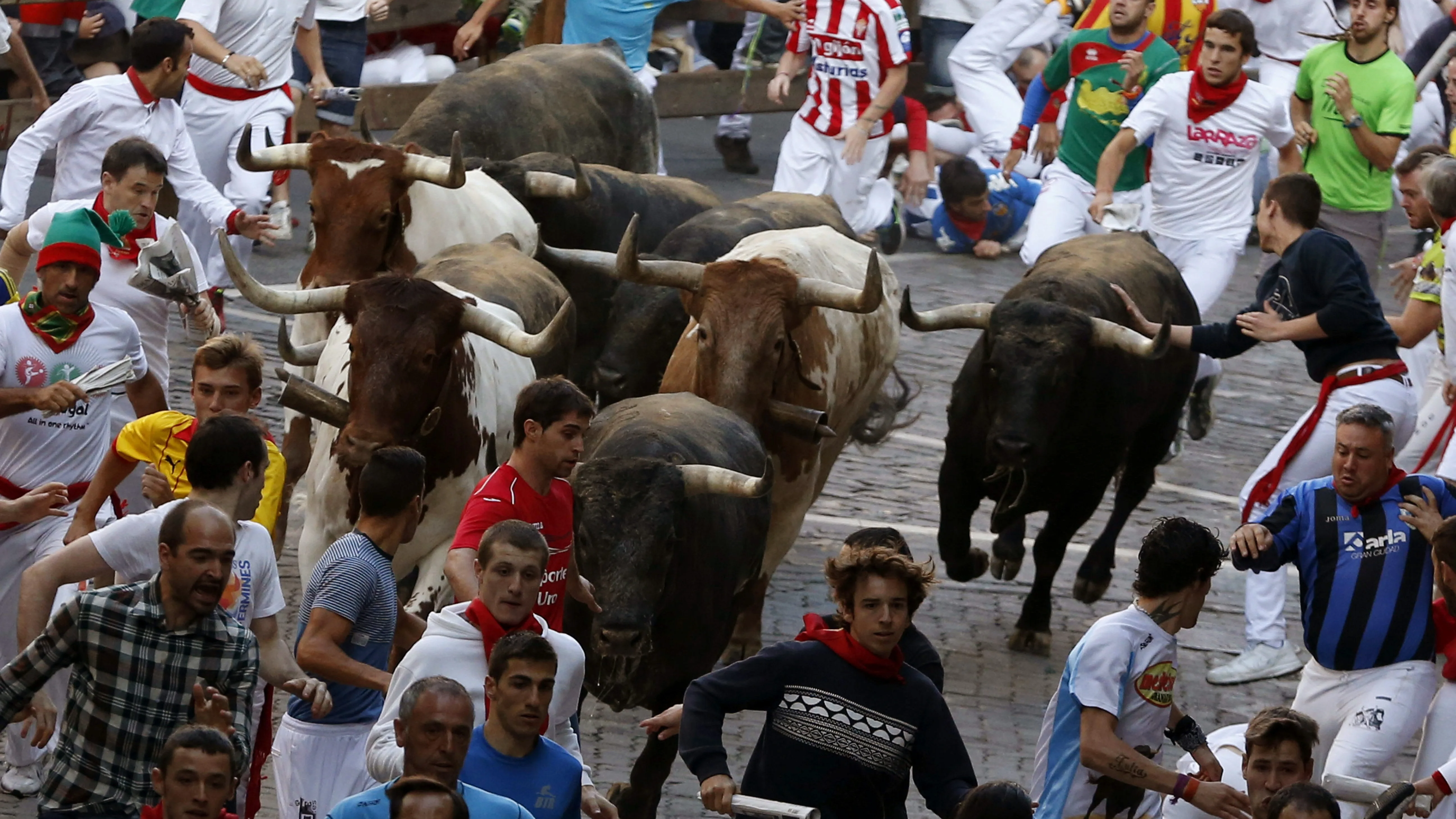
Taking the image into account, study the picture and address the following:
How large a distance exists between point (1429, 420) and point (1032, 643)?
2.35 meters

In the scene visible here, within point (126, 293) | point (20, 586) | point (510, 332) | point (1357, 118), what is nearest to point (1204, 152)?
point (1357, 118)

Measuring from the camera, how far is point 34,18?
14.9 metres

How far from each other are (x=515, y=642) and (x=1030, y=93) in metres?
10.7

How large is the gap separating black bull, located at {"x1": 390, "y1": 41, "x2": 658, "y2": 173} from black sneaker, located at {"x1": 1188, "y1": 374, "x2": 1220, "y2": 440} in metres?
3.82

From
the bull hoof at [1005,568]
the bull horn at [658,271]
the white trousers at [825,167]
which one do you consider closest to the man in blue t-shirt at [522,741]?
the bull horn at [658,271]

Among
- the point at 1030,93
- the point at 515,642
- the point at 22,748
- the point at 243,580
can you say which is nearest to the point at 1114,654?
the point at 515,642

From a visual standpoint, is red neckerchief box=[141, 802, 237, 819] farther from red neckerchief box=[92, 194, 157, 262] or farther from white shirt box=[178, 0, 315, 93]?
white shirt box=[178, 0, 315, 93]

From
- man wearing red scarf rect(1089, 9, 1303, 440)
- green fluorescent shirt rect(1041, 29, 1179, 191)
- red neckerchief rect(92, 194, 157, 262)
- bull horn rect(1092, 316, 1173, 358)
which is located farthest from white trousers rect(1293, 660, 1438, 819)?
green fluorescent shirt rect(1041, 29, 1179, 191)

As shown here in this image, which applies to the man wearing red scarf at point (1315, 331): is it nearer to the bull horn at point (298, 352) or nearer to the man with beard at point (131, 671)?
the bull horn at point (298, 352)

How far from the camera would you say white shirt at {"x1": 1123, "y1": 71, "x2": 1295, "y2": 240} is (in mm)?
12766

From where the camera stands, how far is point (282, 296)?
922 centimetres

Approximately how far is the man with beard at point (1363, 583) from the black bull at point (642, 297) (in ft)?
12.4

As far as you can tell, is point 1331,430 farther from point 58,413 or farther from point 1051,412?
point 58,413

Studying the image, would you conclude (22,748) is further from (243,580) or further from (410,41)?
(410,41)
